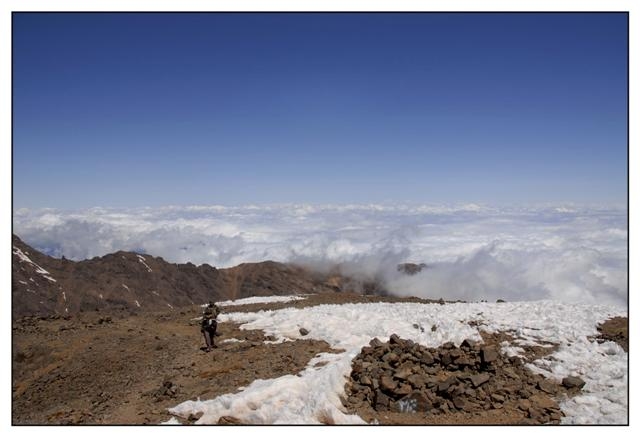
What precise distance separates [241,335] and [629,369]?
47.0ft

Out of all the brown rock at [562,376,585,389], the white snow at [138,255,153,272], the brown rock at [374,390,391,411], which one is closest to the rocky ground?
the brown rock at [374,390,391,411]

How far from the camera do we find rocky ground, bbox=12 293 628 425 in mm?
11078

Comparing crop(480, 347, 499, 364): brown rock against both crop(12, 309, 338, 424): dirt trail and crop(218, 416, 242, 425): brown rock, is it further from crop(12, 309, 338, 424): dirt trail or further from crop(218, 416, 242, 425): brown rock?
crop(218, 416, 242, 425): brown rock

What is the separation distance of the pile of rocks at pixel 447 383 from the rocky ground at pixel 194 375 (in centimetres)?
3

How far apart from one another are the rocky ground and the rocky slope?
46.7m

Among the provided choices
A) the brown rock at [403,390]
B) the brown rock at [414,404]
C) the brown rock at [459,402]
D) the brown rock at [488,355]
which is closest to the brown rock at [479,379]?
the brown rock at [488,355]

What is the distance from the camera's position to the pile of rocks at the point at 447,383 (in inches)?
432

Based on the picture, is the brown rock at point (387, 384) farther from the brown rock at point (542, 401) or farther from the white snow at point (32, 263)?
the white snow at point (32, 263)

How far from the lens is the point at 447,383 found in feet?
37.0

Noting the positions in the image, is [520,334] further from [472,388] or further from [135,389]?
[135,389]

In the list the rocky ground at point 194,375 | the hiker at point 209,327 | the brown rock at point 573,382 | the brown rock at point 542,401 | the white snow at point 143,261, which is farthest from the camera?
the white snow at point 143,261

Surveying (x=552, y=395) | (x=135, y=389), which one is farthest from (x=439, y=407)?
(x=135, y=389)

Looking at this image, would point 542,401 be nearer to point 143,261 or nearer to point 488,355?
point 488,355

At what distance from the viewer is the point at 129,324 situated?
75.0 ft
